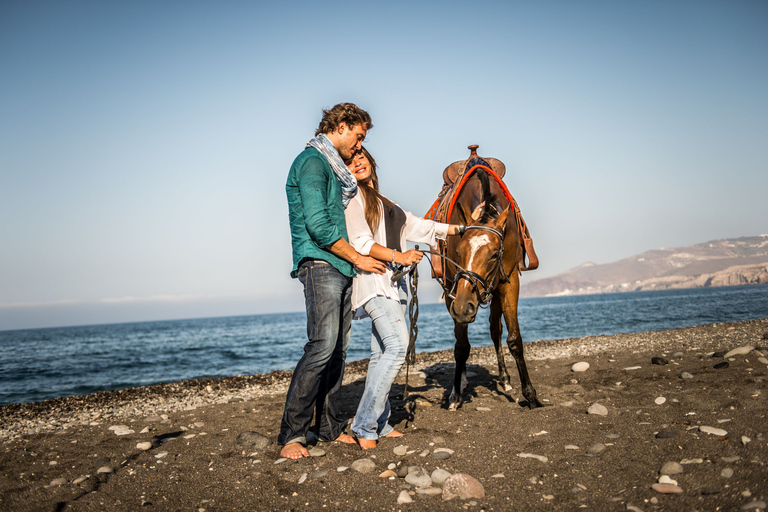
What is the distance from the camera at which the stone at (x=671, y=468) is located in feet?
9.07

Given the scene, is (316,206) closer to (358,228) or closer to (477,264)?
(358,228)

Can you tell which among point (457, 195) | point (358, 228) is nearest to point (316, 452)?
point (358, 228)

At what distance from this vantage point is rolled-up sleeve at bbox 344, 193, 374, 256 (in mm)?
3594

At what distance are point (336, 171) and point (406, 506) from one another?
246cm

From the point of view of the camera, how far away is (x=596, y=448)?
3334 millimetres

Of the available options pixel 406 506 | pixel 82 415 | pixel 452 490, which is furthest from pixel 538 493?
pixel 82 415

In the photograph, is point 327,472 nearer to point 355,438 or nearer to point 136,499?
point 355,438

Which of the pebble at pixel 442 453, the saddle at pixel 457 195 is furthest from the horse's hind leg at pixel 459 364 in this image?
A: the pebble at pixel 442 453

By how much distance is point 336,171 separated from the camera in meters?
3.63

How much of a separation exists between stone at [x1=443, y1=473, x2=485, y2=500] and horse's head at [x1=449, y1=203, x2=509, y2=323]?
4.48ft

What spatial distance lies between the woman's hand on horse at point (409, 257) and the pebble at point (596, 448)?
1.94 meters

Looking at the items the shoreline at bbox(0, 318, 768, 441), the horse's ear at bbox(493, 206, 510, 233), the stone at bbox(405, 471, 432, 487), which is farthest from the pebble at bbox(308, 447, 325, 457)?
the shoreline at bbox(0, 318, 768, 441)

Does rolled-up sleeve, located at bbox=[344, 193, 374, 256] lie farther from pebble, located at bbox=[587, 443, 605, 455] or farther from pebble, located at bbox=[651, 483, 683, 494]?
pebble, located at bbox=[651, 483, 683, 494]

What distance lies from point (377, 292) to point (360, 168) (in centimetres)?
115
